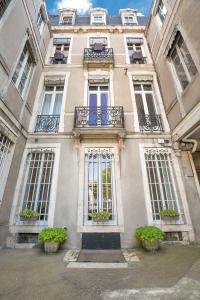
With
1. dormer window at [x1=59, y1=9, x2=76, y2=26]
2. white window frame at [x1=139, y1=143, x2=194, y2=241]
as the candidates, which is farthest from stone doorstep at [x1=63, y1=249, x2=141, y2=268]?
dormer window at [x1=59, y1=9, x2=76, y2=26]

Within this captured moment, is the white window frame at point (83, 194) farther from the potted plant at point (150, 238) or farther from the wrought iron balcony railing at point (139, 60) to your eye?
the wrought iron balcony railing at point (139, 60)

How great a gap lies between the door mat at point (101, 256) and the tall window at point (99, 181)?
0.94m

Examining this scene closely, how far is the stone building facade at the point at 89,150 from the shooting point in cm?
503

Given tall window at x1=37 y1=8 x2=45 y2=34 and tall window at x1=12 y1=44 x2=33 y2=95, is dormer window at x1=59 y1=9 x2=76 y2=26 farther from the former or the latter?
tall window at x1=12 y1=44 x2=33 y2=95

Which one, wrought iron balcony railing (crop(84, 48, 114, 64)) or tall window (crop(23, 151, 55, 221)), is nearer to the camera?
tall window (crop(23, 151, 55, 221))

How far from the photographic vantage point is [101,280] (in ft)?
8.86

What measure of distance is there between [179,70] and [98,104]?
131 inches

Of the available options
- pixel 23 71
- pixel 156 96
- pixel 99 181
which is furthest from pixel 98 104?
pixel 99 181

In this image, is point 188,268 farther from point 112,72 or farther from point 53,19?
point 53,19

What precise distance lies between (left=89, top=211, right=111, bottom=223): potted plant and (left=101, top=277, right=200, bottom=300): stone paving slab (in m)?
2.65

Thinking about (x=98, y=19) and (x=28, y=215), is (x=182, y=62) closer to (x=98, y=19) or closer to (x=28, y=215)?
(x=28, y=215)

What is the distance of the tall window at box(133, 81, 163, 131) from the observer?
6609mm

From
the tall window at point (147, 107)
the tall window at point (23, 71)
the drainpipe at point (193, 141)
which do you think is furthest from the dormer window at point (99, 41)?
the drainpipe at point (193, 141)

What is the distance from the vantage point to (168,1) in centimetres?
656
